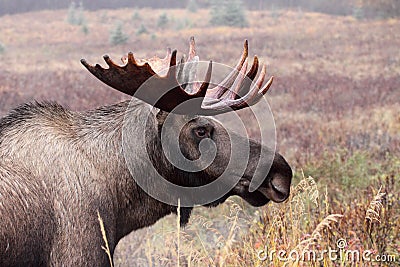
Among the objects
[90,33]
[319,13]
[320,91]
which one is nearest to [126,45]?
[90,33]

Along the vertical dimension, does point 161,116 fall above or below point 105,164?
above

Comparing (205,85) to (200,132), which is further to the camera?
(200,132)

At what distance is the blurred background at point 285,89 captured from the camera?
468 centimetres

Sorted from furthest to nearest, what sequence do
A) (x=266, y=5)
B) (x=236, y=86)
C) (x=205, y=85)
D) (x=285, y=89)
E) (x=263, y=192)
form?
(x=266, y=5) → (x=285, y=89) → (x=236, y=86) → (x=263, y=192) → (x=205, y=85)

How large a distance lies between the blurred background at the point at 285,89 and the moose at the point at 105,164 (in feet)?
1.46

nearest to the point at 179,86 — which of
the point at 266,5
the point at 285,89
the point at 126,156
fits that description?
the point at 126,156

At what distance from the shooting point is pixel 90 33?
1396 inches

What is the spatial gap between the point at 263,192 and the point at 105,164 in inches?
38.8

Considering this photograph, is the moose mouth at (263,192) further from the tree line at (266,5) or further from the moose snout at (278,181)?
the tree line at (266,5)

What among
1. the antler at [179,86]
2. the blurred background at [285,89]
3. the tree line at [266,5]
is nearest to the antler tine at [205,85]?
the antler at [179,86]

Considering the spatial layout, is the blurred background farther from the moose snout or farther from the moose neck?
the moose neck

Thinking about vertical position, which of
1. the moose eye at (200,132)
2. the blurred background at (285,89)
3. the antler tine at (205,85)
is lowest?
the blurred background at (285,89)

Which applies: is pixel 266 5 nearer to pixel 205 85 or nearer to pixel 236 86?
pixel 236 86

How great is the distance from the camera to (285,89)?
1664 cm
